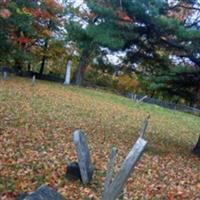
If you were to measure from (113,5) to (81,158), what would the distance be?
268 inches

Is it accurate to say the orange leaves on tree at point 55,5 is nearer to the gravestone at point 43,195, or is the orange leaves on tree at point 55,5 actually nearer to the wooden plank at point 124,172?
the gravestone at point 43,195

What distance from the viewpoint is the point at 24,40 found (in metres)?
39.2

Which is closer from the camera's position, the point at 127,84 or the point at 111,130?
the point at 111,130

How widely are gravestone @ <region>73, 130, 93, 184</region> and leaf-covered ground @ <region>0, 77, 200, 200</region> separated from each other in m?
0.19

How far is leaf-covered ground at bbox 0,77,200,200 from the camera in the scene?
928 cm

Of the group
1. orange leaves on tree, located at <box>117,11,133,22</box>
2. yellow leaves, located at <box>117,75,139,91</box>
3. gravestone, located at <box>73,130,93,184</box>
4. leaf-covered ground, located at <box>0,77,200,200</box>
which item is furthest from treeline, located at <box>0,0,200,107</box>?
yellow leaves, located at <box>117,75,139,91</box>

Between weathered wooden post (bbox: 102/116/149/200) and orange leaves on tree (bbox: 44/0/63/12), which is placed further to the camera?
orange leaves on tree (bbox: 44/0/63/12)

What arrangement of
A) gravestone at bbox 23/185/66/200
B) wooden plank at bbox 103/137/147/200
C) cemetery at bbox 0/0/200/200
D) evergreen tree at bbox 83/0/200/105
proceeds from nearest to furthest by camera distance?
1. wooden plank at bbox 103/137/147/200
2. gravestone at bbox 23/185/66/200
3. cemetery at bbox 0/0/200/200
4. evergreen tree at bbox 83/0/200/105

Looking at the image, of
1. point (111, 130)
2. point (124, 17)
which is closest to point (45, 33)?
point (111, 130)

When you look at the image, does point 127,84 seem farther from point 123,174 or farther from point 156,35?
point 123,174

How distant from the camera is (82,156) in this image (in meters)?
9.36

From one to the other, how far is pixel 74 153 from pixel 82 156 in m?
2.93

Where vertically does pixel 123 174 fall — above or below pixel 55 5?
below

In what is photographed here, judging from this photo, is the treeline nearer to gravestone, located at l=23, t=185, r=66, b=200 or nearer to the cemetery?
the cemetery
